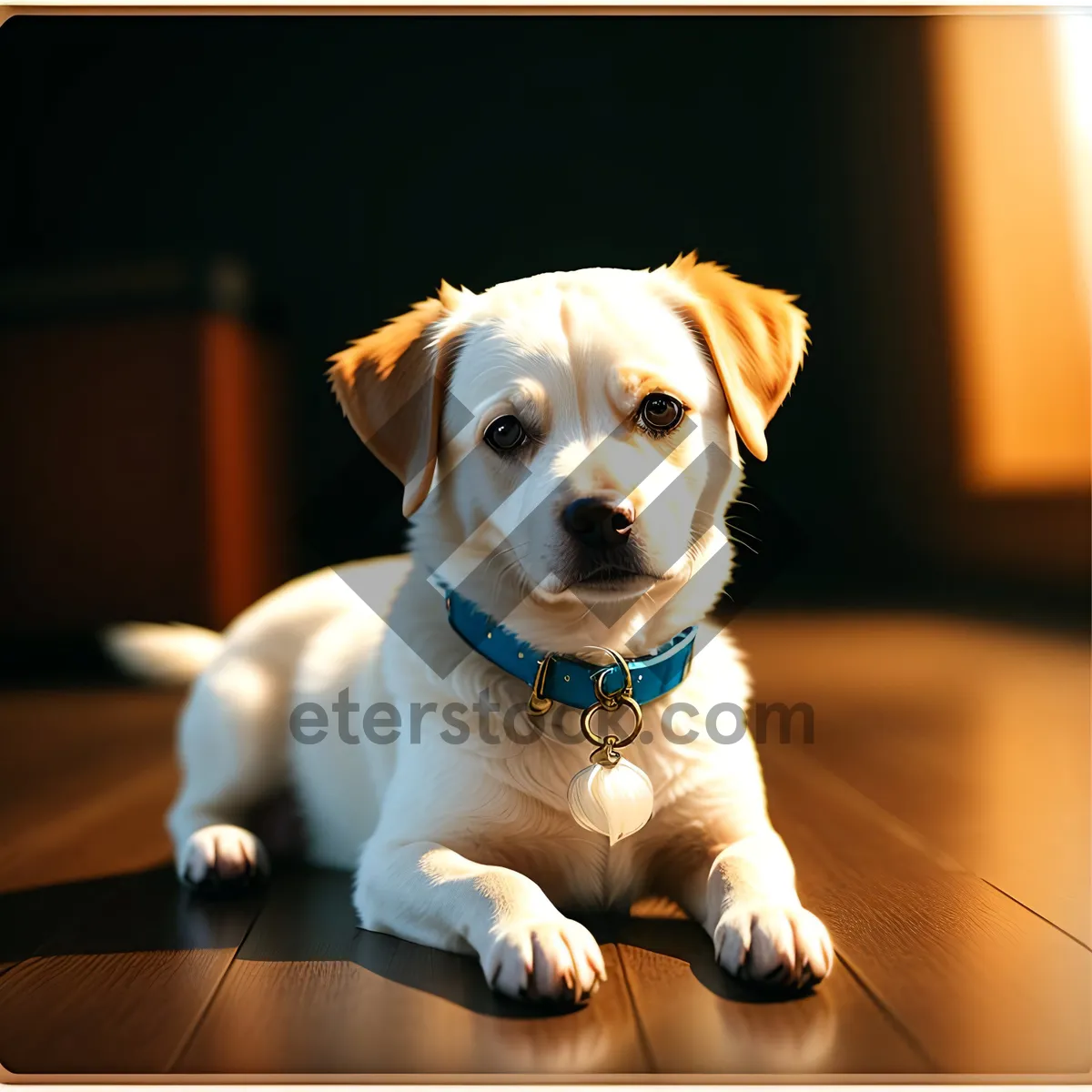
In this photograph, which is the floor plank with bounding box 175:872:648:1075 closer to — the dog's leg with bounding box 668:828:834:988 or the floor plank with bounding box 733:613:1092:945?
the dog's leg with bounding box 668:828:834:988

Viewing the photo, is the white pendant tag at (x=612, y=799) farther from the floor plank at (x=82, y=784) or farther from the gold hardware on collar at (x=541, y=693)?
the floor plank at (x=82, y=784)

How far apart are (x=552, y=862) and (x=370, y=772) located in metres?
0.43

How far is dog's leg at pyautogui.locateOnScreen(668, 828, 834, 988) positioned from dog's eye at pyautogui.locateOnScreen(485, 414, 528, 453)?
69 centimetres

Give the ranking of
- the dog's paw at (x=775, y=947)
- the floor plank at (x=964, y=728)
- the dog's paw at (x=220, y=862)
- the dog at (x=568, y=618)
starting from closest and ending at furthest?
the dog's paw at (x=775, y=947) → the dog at (x=568, y=618) → the dog's paw at (x=220, y=862) → the floor plank at (x=964, y=728)

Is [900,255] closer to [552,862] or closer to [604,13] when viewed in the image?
[604,13]

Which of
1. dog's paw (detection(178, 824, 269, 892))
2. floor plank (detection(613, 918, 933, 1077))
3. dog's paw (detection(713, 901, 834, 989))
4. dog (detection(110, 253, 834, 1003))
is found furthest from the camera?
dog's paw (detection(178, 824, 269, 892))

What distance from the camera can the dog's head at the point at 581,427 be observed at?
5.03 feet

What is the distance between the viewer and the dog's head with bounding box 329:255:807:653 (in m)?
1.53

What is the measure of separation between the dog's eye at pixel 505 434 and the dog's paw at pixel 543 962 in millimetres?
669

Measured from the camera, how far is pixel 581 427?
5.10 ft

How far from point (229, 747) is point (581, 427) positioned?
106 cm

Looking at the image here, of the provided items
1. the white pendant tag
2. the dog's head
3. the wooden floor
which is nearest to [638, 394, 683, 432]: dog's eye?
the dog's head

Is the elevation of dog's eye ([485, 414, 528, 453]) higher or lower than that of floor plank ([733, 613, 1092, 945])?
higher

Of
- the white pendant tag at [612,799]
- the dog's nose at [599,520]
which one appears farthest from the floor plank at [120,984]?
the dog's nose at [599,520]
